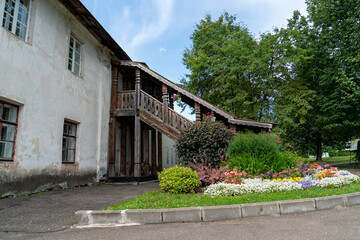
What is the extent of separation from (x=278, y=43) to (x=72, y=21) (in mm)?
12109

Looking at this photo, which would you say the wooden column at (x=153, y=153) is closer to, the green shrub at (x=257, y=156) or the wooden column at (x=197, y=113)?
the wooden column at (x=197, y=113)

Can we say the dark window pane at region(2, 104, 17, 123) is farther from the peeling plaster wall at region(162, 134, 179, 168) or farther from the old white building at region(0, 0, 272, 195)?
the peeling plaster wall at region(162, 134, 179, 168)

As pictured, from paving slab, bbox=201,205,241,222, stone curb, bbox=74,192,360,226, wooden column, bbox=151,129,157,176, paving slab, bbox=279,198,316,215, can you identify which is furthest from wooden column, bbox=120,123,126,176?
paving slab, bbox=279,198,316,215

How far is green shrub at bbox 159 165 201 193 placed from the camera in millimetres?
6137

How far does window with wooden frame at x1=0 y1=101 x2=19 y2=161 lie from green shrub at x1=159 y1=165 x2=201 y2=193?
4.15 meters

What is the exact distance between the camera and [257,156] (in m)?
7.56

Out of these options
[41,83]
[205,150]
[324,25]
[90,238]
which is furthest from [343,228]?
[324,25]

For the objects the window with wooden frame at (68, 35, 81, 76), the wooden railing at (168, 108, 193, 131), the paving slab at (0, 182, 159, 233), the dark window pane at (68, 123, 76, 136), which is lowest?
the paving slab at (0, 182, 159, 233)

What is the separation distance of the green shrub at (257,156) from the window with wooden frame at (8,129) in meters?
6.31

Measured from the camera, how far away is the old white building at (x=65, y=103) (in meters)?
6.40

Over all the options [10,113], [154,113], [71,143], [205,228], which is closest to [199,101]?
[154,113]

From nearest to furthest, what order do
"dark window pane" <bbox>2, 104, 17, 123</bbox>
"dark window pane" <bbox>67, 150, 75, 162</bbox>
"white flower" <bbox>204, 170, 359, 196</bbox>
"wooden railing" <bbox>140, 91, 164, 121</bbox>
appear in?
"white flower" <bbox>204, 170, 359, 196</bbox>
"dark window pane" <bbox>2, 104, 17, 123</bbox>
"dark window pane" <bbox>67, 150, 75, 162</bbox>
"wooden railing" <bbox>140, 91, 164, 121</bbox>

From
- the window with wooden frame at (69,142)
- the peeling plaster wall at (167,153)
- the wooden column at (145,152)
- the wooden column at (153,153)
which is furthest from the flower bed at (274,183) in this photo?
the peeling plaster wall at (167,153)

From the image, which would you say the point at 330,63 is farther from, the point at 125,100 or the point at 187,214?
the point at 187,214
